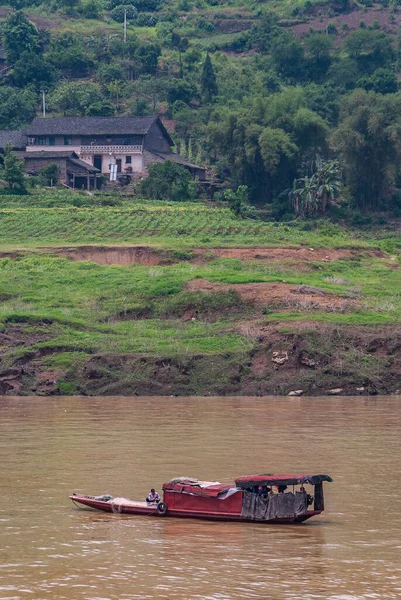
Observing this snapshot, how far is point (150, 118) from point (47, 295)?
107ft

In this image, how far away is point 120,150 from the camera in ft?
261

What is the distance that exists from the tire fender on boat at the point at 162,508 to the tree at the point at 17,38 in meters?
82.1

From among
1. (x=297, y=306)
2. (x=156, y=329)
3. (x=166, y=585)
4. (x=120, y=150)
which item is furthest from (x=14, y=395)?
(x=120, y=150)

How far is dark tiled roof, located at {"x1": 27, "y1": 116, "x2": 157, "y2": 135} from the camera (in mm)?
79000

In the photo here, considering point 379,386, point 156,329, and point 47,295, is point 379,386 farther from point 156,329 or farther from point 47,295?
point 47,295

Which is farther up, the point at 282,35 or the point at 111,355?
the point at 282,35

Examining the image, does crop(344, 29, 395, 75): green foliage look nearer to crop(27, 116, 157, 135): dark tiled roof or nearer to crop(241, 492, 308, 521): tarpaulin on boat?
crop(27, 116, 157, 135): dark tiled roof

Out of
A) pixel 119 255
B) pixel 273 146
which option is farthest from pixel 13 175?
pixel 119 255

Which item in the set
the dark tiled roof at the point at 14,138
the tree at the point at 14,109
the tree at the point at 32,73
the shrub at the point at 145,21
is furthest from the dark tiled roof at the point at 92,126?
the shrub at the point at 145,21

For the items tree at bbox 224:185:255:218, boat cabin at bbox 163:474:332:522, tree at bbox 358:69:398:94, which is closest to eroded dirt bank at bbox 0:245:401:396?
tree at bbox 224:185:255:218

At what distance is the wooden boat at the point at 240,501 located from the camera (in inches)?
837

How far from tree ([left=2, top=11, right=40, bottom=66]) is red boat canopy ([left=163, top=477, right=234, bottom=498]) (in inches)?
3228

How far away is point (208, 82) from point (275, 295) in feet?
165

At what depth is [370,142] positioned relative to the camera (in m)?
69.8
